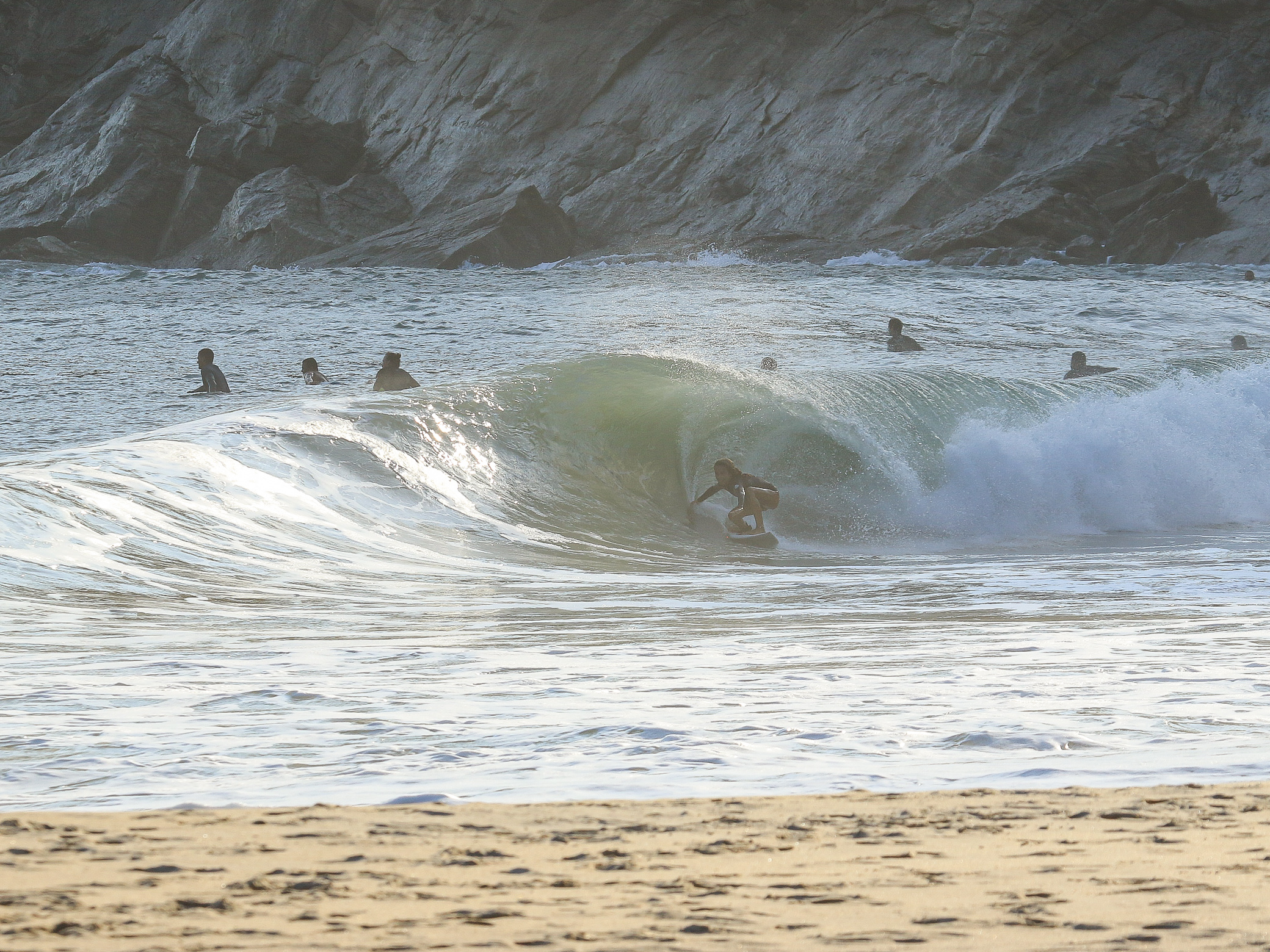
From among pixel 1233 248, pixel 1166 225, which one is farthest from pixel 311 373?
pixel 1233 248

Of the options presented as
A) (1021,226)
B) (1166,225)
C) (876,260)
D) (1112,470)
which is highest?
(1166,225)

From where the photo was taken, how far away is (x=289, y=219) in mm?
39656

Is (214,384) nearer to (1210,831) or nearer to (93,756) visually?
(93,756)

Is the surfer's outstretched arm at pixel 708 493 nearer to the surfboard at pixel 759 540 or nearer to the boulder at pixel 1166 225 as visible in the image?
the surfboard at pixel 759 540

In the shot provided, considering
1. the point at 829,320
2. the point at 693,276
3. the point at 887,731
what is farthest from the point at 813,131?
the point at 887,731

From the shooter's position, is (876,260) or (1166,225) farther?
(876,260)

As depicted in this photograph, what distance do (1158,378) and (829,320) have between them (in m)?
9.39

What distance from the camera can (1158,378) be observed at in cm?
1421

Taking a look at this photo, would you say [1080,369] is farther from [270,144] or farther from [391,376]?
[270,144]

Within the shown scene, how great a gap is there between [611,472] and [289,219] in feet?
100

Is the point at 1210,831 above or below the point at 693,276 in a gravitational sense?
below

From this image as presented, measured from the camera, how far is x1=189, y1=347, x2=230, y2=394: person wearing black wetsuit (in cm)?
1736

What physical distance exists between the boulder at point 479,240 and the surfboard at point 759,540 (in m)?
25.6

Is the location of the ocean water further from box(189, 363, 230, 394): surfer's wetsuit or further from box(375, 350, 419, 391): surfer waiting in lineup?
box(375, 350, 419, 391): surfer waiting in lineup
